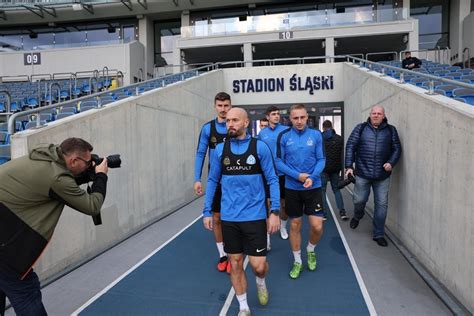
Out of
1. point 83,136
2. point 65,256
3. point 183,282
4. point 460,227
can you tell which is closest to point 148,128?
point 83,136

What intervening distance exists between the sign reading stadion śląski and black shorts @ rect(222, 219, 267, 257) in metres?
11.6

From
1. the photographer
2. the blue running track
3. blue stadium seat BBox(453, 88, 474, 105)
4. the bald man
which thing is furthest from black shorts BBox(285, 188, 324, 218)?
blue stadium seat BBox(453, 88, 474, 105)

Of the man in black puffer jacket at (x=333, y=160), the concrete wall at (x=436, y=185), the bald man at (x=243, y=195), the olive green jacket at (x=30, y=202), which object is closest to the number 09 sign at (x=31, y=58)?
the man in black puffer jacket at (x=333, y=160)

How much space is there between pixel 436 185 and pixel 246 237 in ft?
7.45

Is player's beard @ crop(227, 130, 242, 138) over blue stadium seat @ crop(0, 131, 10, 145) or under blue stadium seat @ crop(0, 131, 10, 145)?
over

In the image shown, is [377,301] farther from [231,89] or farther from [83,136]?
[231,89]

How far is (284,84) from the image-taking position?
14.2 m

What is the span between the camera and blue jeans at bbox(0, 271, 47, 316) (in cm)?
236

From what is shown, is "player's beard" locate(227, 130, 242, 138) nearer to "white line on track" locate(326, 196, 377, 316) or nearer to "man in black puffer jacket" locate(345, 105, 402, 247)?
"white line on track" locate(326, 196, 377, 316)

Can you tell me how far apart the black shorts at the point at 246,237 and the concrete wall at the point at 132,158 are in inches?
90.9

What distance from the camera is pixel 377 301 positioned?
361 cm

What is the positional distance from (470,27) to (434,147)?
60.8ft

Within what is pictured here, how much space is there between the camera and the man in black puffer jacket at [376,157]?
201 inches

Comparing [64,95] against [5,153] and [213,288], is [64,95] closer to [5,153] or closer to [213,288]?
[5,153]
